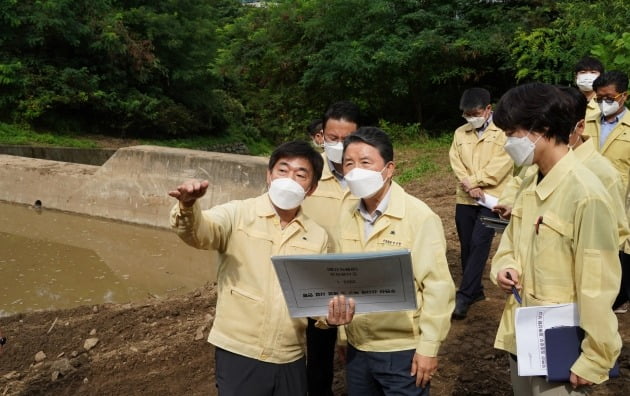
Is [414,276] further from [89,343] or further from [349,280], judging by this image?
[89,343]

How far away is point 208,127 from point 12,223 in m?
12.1

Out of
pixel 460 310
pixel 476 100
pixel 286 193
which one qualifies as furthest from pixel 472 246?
pixel 286 193

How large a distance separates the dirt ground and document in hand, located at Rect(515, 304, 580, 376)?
1693 millimetres

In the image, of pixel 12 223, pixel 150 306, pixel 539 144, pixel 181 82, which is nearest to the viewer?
pixel 539 144

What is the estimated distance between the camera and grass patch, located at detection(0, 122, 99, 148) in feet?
49.7

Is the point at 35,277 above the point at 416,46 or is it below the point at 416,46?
below

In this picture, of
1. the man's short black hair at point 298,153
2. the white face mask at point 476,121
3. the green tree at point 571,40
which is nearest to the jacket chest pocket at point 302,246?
the man's short black hair at point 298,153

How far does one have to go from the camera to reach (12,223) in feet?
31.1

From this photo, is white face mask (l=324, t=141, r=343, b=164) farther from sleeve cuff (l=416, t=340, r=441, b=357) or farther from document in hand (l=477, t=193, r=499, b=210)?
document in hand (l=477, t=193, r=499, b=210)

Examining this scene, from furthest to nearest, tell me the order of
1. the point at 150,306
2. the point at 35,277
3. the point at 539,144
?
the point at 35,277, the point at 150,306, the point at 539,144

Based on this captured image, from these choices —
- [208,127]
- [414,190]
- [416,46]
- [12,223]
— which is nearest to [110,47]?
[208,127]

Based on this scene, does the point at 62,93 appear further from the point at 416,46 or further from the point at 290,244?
the point at 290,244

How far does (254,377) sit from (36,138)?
14918mm

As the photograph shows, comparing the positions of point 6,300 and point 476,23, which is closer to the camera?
point 6,300
